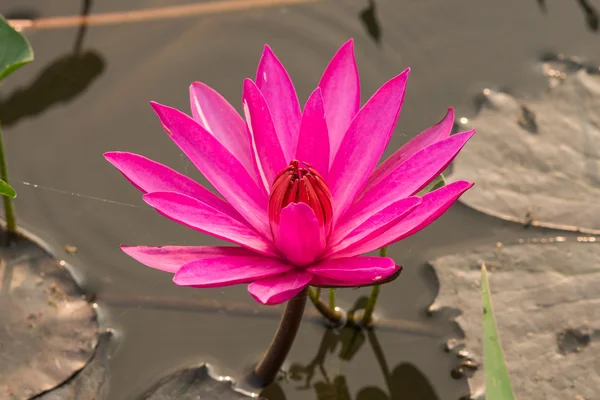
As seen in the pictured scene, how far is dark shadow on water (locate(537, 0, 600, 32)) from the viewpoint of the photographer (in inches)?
112

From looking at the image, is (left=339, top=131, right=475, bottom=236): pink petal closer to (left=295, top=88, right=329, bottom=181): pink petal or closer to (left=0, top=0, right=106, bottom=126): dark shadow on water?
(left=295, top=88, right=329, bottom=181): pink petal

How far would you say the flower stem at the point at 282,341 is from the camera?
166cm

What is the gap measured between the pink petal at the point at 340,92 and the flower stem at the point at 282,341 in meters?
0.37

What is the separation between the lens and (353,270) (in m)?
1.37

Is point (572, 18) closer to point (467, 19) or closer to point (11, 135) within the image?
point (467, 19)

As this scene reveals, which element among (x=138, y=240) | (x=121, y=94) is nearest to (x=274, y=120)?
(x=138, y=240)

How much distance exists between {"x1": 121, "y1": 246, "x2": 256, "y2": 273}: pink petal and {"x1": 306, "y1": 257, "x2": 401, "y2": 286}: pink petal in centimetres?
16

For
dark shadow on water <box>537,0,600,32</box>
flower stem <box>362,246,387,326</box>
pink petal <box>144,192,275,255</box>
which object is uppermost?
dark shadow on water <box>537,0,600,32</box>

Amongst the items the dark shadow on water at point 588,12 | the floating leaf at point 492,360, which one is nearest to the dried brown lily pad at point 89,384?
the floating leaf at point 492,360

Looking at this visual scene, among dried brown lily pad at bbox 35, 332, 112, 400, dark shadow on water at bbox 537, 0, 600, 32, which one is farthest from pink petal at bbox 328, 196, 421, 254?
dark shadow on water at bbox 537, 0, 600, 32

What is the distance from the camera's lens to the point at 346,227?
61.1 inches

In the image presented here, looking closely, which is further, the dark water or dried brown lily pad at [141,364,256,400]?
the dark water

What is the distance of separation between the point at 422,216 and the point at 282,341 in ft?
1.76

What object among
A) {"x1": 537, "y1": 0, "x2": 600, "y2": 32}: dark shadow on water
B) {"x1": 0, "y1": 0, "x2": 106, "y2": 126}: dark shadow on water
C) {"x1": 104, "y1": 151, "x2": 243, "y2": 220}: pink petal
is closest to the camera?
{"x1": 104, "y1": 151, "x2": 243, "y2": 220}: pink petal
